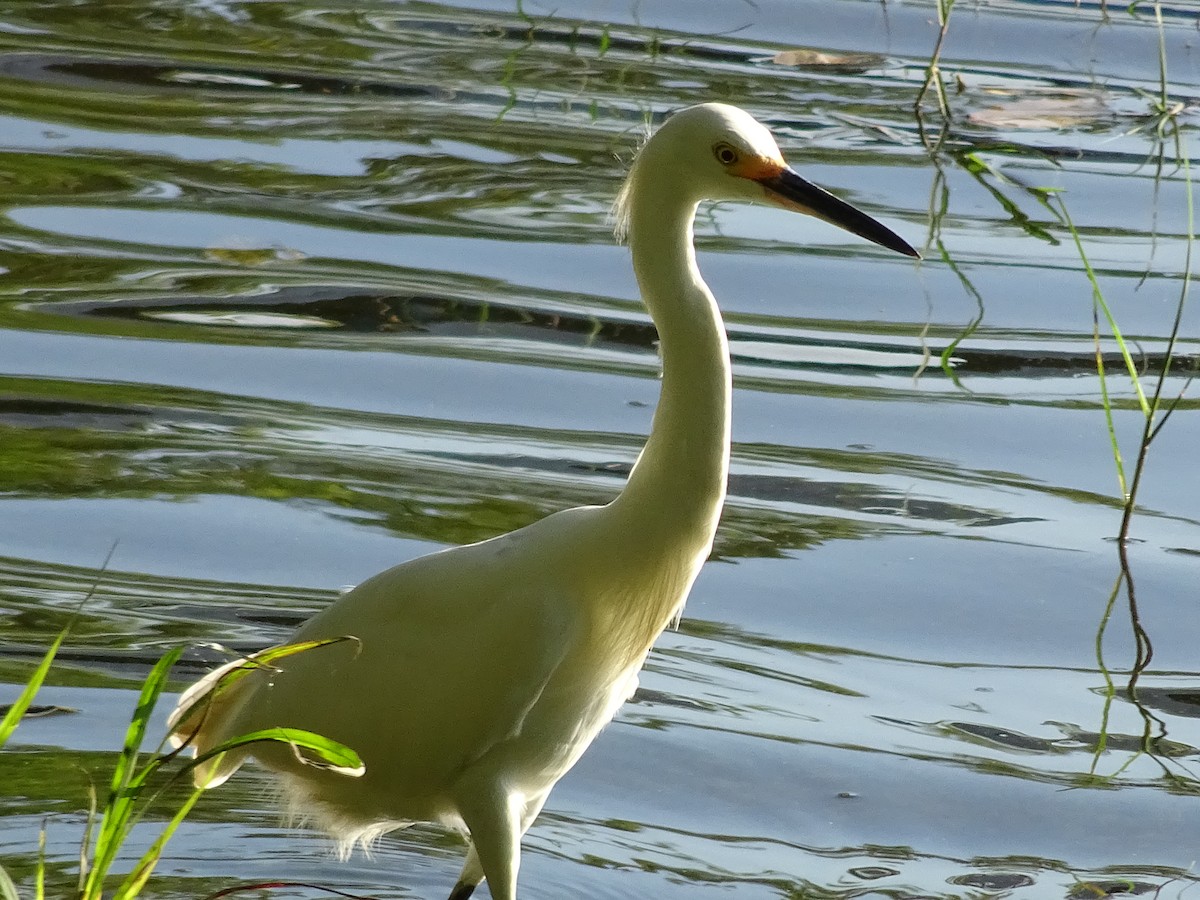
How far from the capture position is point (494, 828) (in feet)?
9.15

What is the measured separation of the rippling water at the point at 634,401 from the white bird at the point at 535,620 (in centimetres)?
27

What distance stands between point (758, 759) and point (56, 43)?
211 inches

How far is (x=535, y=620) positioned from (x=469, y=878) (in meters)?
0.49

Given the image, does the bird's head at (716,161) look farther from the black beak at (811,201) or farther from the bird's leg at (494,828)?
the bird's leg at (494,828)

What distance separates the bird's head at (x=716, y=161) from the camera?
9.06 ft

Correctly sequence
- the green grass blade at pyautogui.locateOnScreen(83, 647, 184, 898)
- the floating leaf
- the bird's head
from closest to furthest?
the green grass blade at pyautogui.locateOnScreen(83, 647, 184, 898), the bird's head, the floating leaf

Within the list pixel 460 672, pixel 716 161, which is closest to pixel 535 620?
pixel 460 672

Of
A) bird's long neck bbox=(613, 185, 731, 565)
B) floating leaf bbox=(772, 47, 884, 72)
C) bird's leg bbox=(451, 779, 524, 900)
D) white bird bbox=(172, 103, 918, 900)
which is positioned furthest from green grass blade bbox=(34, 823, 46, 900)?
floating leaf bbox=(772, 47, 884, 72)

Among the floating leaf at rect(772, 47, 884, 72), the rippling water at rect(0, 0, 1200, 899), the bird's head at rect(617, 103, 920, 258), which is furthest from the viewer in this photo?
the floating leaf at rect(772, 47, 884, 72)

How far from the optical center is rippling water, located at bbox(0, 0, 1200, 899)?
329 centimetres

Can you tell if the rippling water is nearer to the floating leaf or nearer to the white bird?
the floating leaf

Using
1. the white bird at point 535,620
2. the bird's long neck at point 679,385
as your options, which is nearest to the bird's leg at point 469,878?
the white bird at point 535,620

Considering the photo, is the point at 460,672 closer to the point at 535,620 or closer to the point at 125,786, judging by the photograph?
the point at 535,620

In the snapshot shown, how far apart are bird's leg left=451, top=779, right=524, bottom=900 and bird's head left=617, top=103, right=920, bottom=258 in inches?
38.9
